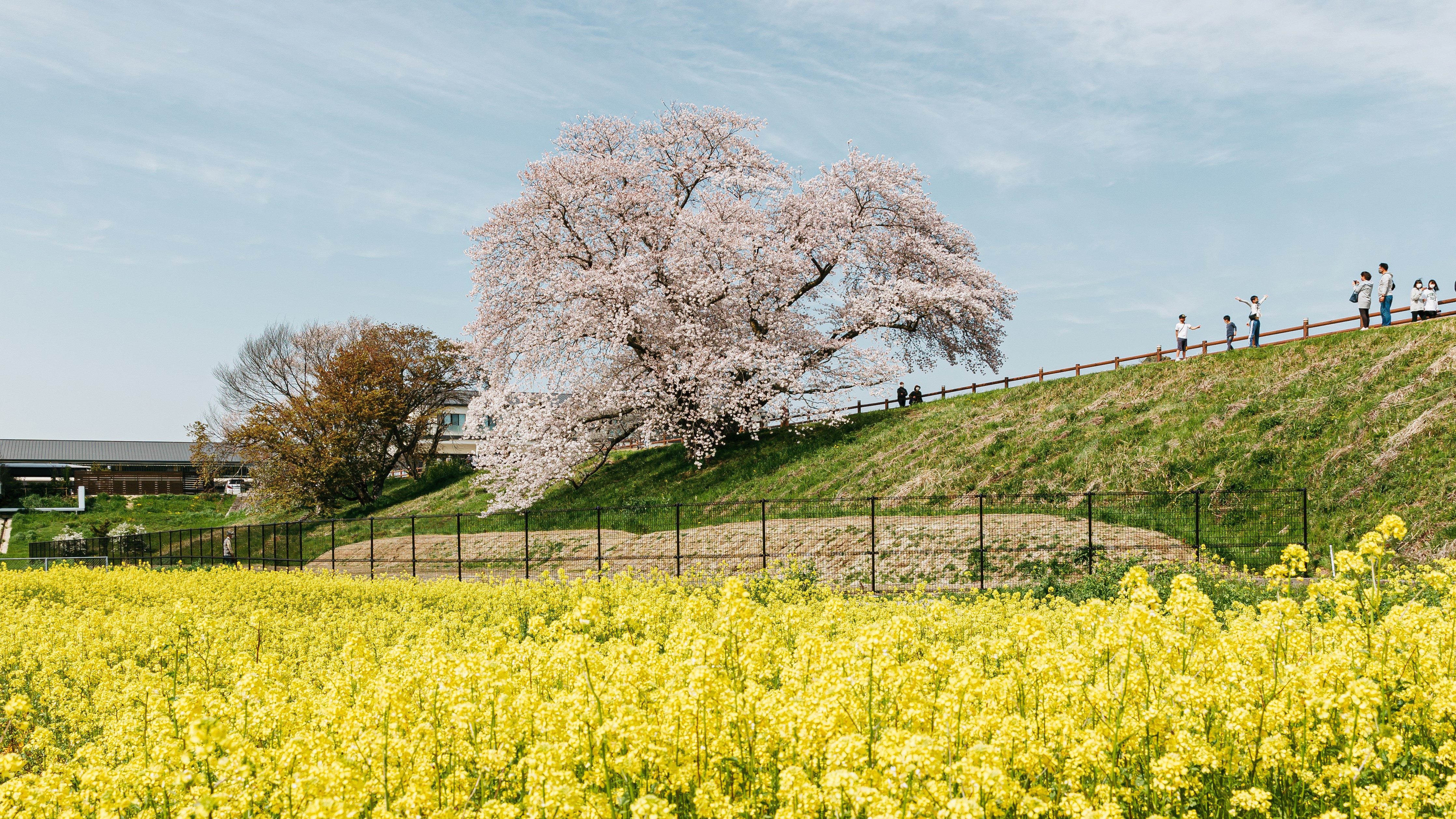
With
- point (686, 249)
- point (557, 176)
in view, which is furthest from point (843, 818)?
point (557, 176)

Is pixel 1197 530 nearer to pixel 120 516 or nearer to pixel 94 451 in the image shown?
pixel 120 516

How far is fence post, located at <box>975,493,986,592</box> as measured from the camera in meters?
15.9

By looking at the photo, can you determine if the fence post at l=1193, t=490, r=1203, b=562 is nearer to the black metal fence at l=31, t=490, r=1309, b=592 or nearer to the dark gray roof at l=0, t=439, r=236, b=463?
the black metal fence at l=31, t=490, r=1309, b=592

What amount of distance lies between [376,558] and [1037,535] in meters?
19.7

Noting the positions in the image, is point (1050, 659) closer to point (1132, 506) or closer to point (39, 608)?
point (39, 608)

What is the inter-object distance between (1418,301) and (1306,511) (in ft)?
43.3

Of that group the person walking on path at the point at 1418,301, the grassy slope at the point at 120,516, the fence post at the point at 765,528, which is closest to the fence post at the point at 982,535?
the fence post at the point at 765,528

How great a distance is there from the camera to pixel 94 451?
7338cm

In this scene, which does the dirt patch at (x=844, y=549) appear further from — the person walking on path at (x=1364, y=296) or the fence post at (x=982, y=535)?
the person walking on path at (x=1364, y=296)

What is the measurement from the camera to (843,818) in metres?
3.22

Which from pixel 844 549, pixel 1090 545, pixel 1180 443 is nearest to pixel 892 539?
pixel 844 549

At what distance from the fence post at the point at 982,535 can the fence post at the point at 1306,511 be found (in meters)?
5.31

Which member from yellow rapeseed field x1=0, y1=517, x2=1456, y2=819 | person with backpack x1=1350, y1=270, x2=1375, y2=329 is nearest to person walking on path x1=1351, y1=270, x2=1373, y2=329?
person with backpack x1=1350, y1=270, x2=1375, y2=329

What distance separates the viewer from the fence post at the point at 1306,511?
15.7 meters
